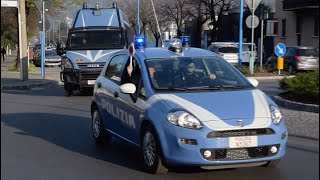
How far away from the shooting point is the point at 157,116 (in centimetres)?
698

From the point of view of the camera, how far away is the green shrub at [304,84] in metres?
11.9

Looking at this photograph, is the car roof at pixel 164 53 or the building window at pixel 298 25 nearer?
the car roof at pixel 164 53

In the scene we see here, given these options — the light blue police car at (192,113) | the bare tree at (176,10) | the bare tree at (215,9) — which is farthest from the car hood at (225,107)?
the bare tree at (215,9)

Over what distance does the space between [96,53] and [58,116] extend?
5.77 metres

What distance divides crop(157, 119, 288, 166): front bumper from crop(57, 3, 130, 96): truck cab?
12132mm

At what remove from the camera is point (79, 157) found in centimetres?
843

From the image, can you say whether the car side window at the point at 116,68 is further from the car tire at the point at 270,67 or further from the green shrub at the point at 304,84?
the car tire at the point at 270,67

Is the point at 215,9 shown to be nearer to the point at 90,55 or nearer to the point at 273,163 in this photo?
the point at 90,55

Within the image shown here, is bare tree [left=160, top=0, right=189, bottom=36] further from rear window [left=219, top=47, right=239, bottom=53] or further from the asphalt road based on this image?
the asphalt road

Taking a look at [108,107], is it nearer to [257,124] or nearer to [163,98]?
[163,98]

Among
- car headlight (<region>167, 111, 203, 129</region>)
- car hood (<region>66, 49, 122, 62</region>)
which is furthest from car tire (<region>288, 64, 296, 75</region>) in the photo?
car headlight (<region>167, 111, 203, 129</region>)

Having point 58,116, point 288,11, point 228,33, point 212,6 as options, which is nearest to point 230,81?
point 58,116

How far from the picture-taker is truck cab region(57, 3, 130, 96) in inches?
736

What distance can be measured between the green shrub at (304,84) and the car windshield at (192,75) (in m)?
4.18
